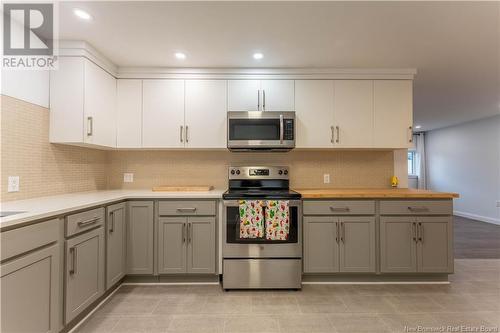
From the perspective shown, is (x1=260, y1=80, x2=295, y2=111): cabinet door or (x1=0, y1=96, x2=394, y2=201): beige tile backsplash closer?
(x1=260, y1=80, x2=295, y2=111): cabinet door

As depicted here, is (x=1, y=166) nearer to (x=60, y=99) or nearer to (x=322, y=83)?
(x=60, y=99)

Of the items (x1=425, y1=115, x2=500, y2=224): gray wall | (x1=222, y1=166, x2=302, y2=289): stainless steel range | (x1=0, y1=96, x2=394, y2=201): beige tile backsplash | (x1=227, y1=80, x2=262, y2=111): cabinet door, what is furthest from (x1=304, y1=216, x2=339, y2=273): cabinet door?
(x1=425, y1=115, x2=500, y2=224): gray wall

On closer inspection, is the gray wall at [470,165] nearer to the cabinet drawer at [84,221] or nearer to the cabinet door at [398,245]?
the cabinet door at [398,245]

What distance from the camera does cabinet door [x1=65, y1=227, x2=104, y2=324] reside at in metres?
1.69

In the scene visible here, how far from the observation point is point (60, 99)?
2293 millimetres

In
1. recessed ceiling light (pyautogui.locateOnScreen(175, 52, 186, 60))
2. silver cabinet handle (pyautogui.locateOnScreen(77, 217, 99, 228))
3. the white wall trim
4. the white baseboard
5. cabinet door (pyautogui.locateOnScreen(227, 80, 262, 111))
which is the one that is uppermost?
recessed ceiling light (pyautogui.locateOnScreen(175, 52, 186, 60))

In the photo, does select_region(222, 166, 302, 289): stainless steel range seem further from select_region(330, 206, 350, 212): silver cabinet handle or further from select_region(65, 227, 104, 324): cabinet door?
select_region(65, 227, 104, 324): cabinet door

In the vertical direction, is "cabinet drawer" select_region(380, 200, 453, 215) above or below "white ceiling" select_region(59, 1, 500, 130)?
below

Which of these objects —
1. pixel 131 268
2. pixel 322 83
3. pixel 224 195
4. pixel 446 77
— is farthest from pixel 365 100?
pixel 131 268

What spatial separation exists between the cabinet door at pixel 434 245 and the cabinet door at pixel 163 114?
2.67 metres

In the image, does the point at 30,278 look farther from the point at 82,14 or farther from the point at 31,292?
the point at 82,14

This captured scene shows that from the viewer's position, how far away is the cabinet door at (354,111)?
9.29 feet

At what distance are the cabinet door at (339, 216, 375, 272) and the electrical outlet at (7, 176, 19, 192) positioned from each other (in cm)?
280

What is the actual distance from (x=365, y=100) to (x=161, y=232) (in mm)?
2610
